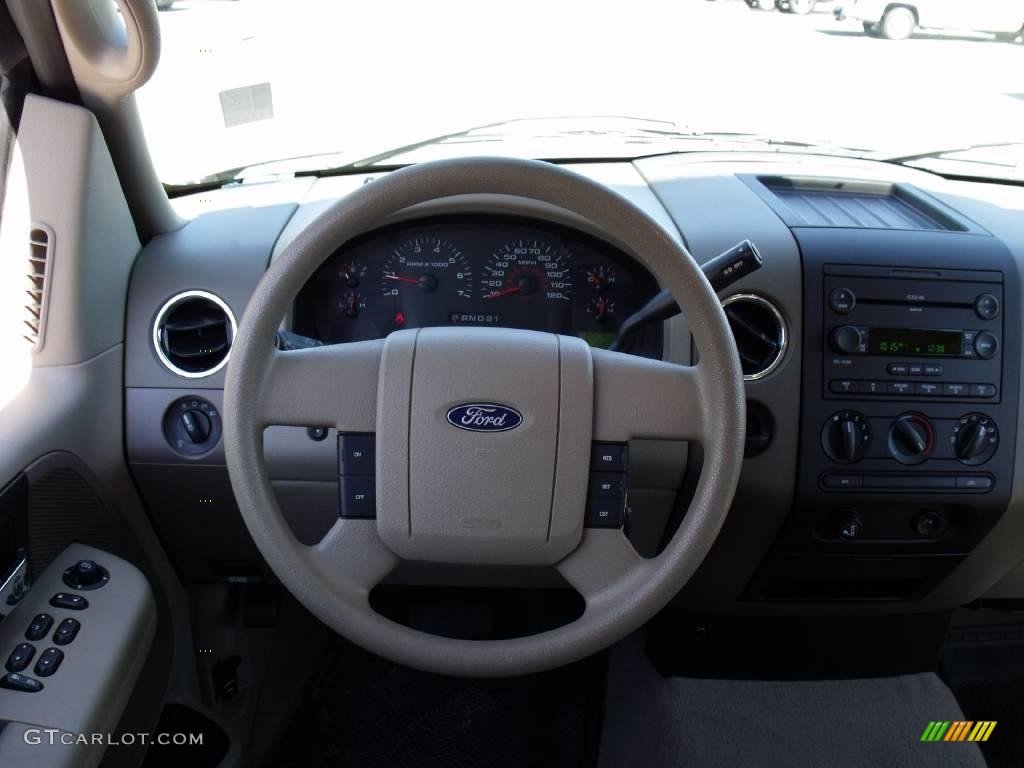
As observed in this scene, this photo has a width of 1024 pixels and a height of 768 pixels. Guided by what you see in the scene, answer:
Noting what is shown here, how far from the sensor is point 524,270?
1.63 m

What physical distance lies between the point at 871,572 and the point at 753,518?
351 millimetres

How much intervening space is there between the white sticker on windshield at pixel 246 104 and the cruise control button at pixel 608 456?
117 centimetres

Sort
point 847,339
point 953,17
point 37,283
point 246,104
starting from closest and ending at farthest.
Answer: point 37,283
point 847,339
point 246,104
point 953,17

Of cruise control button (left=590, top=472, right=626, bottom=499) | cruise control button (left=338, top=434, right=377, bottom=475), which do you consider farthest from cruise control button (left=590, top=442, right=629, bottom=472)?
cruise control button (left=338, top=434, right=377, bottom=475)

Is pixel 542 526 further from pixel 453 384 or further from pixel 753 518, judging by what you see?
pixel 753 518

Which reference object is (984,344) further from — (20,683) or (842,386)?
(20,683)

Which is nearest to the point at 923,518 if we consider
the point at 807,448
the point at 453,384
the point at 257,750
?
the point at 807,448

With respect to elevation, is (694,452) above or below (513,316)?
below

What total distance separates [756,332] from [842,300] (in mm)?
173

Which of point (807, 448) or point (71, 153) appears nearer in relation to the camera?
A: point (71, 153)

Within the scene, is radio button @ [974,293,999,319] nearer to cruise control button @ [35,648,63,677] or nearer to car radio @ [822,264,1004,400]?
car radio @ [822,264,1004,400]

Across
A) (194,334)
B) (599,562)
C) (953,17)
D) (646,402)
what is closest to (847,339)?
(646,402)

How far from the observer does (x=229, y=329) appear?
1.57 m

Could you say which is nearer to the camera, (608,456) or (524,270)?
(608,456)
